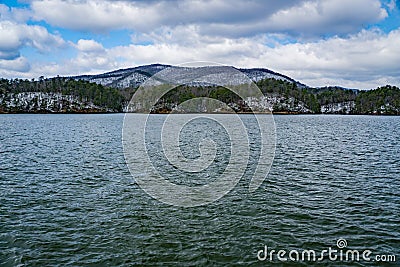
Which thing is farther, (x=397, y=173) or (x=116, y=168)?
(x=116, y=168)

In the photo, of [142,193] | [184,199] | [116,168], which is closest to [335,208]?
[184,199]

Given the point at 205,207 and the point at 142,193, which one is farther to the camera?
the point at 142,193

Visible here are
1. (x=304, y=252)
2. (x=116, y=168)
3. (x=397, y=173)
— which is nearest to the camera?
(x=304, y=252)

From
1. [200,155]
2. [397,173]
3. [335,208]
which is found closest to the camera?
[335,208]

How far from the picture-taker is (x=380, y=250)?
12.7 meters

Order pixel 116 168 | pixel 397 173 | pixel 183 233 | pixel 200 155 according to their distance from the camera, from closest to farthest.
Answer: pixel 183 233 < pixel 397 173 < pixel 116 168 < pixel 200 155

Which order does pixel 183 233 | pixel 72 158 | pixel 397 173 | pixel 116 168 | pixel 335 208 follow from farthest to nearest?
pixel 72 158, pixel 116 168, pixel 397 173, pixel 335 208, pixel 183 233

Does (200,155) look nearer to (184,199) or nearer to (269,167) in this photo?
(269,167)

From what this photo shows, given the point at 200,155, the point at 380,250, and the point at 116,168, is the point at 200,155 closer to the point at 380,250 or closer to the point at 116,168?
the point at 116,168

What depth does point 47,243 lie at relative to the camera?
1314cm

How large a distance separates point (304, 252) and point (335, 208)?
6.01 metres

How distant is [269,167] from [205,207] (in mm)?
13602

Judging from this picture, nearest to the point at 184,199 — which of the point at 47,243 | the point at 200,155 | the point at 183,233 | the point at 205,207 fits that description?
the point at 205,207

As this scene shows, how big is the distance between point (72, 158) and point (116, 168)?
299 inches
